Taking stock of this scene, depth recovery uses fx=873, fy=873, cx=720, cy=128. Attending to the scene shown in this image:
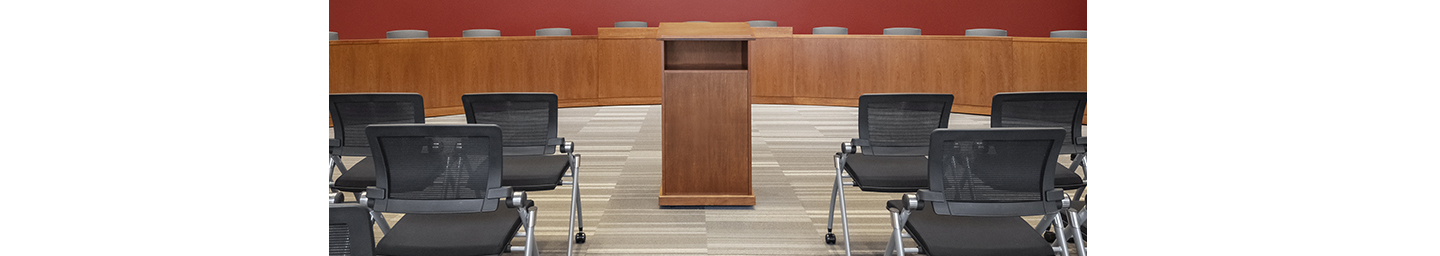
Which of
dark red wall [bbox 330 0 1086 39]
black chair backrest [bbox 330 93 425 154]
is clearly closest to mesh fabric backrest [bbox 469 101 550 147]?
black chair backrest [bbox 330 93 425 154]

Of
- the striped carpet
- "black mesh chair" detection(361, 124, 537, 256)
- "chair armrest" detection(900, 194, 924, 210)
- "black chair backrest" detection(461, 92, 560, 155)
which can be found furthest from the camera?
"black chair backrest" detection(461, 92, 560, 155)

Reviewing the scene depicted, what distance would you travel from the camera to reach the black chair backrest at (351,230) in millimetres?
1448

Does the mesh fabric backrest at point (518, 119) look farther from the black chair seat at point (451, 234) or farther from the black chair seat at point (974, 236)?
the black chair seat at point (974, 236)

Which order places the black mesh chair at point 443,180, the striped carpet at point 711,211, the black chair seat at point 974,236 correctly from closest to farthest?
1. the black chair seat at point 974,236
2. the black mesh chair at point 443,180
3. the striped carpet at point 711,211

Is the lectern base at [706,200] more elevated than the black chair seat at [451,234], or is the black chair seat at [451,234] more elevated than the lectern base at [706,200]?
the black chair seat at [451,234]

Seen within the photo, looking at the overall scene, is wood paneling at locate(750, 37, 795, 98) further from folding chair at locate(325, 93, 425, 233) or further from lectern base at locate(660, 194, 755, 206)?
folding chair at locate(325, 93, 425, 233)

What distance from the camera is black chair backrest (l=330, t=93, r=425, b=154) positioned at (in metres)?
3.41

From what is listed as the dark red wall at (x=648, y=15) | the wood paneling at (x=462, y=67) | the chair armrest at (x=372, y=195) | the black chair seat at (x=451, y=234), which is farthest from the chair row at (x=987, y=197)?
the dark red wall at (x=648, y=15)

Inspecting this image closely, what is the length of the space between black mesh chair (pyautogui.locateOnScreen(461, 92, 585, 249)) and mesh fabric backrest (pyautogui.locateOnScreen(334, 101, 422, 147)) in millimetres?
243

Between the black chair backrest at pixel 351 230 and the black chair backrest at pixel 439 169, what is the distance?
36.9 inches

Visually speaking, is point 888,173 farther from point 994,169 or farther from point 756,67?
point 756,67

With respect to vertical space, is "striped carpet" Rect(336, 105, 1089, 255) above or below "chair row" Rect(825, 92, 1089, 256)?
below

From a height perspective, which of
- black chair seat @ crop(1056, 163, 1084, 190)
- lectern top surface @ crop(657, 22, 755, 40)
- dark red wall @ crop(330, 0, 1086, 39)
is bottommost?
black chair seat @ crop(1056, 163, 1084, 190)
